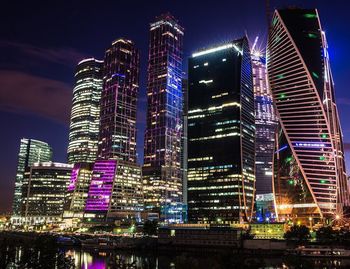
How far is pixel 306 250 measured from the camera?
485 feet

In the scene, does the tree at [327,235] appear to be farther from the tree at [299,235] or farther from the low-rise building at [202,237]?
the low-rise building at [202,237]

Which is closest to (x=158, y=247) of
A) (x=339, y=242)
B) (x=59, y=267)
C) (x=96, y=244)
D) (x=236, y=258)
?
(x=96, y=244)

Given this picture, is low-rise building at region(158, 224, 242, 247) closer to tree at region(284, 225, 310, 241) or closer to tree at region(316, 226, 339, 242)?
tree at region(284, 225, 310, 241)

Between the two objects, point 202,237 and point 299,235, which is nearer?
point 299,235

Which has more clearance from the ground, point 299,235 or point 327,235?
point 327,235

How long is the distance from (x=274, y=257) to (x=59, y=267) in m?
90.1

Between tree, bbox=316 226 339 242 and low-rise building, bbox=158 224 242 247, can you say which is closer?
tree, bbox=316 226 339 242

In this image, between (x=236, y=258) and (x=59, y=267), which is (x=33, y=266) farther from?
(x=236, y=258)

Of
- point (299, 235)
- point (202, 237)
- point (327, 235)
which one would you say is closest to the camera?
point (299, 235)

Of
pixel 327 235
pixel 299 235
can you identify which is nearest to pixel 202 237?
pixel 299 235

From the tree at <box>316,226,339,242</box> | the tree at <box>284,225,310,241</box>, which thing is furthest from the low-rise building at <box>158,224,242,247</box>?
the tree at <box>316,226,339,242</box>

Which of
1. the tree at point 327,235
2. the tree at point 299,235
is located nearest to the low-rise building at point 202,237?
the tree at point 299,235

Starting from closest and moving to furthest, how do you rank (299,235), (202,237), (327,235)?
(299,235) → (327,235) → (202,237)

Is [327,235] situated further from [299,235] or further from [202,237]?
[202,237]
